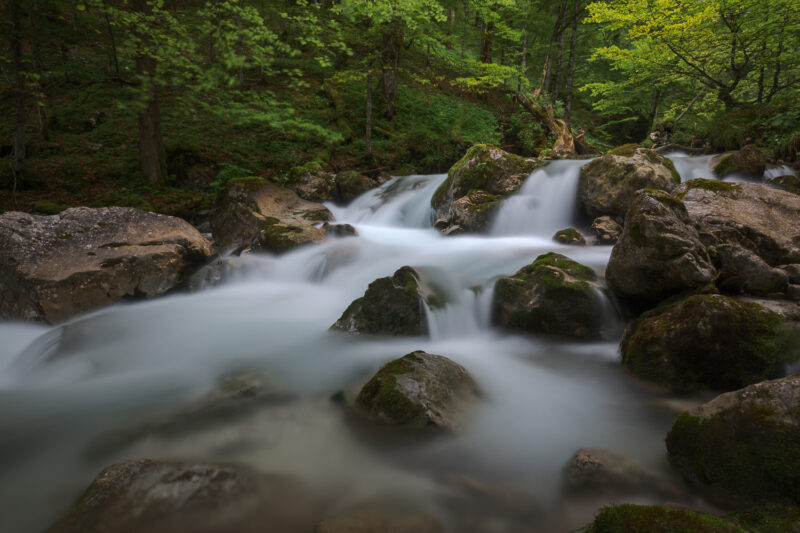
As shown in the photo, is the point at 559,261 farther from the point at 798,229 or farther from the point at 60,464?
the point at 60,464

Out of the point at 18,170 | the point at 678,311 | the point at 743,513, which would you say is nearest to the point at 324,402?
the point at 743,513

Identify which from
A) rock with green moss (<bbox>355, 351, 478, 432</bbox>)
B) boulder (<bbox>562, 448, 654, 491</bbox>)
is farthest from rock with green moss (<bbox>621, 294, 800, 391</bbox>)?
rock with green moss (<bbox>355, 351, 478, 432</bbox>)

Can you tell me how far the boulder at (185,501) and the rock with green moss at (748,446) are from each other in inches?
97.6

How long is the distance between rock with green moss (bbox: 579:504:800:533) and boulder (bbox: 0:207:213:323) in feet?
22.9

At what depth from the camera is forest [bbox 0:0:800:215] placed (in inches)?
262

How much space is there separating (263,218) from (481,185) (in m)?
5.11

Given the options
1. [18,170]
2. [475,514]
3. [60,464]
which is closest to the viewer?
[475,514]

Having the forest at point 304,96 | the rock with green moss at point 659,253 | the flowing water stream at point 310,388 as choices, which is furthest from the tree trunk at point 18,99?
the rock with green moss at point 659,253

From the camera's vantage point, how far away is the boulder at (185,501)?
2.15m

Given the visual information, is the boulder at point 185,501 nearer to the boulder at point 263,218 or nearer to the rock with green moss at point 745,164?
the boulder at point 263,218

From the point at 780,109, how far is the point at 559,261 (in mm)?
8953

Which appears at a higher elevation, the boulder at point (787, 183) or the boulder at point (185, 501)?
the boulder at point (787, 183)

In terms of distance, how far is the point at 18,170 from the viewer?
9023mm

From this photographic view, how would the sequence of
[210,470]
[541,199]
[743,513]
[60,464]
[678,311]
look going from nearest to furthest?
[743,513]
[210,470]
[60,464]
[678,311]
[541,199]
